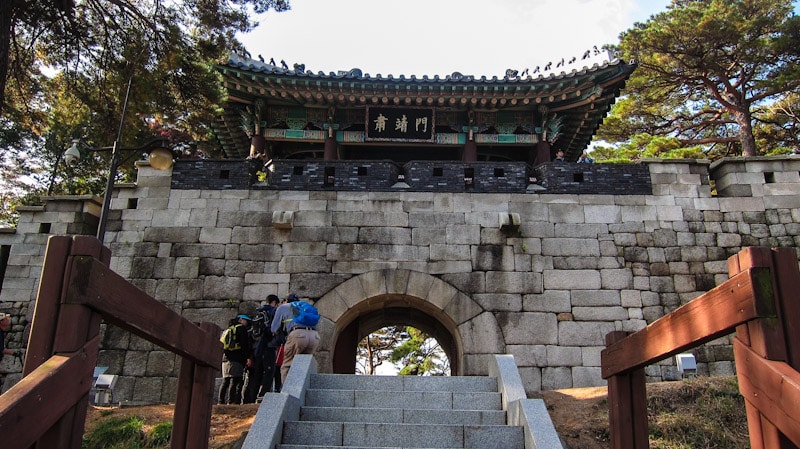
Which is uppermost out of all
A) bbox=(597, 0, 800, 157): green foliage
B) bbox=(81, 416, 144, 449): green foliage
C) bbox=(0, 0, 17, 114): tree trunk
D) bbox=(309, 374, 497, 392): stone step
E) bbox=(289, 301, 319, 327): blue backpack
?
bbox=(597, 0, 800, 157): green foliage

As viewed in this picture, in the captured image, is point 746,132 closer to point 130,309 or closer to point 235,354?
point 235,354

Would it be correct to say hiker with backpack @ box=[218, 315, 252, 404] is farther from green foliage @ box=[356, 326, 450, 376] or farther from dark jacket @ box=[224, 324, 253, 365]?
green foliage @ box=[356, 326, 450, 376]

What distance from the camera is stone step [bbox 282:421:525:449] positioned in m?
5.45

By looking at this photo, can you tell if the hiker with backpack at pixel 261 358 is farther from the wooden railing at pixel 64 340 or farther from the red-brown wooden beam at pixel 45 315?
the red-brown wooden beam at pixel 45 315

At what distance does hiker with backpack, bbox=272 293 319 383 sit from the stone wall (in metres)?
1.50

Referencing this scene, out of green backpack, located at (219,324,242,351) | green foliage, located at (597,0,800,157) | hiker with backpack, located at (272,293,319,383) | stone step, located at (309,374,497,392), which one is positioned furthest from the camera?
green foliage, located at (597,0,800,157)

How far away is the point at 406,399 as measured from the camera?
6367 millimetres

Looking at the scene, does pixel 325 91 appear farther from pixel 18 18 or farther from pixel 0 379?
pixel 0 379

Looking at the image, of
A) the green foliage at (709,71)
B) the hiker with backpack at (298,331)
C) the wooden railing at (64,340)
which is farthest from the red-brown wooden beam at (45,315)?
the green foliage at (709,71)

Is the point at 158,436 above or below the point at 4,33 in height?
below

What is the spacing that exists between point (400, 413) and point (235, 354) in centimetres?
284

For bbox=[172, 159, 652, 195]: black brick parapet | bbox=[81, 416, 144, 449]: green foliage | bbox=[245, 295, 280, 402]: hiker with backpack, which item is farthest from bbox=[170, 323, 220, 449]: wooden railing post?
bbox=[172, 159, 652, 195]: black brick parapet

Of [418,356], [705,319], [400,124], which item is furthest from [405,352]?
[705,319]

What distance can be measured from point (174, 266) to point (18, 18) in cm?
407
